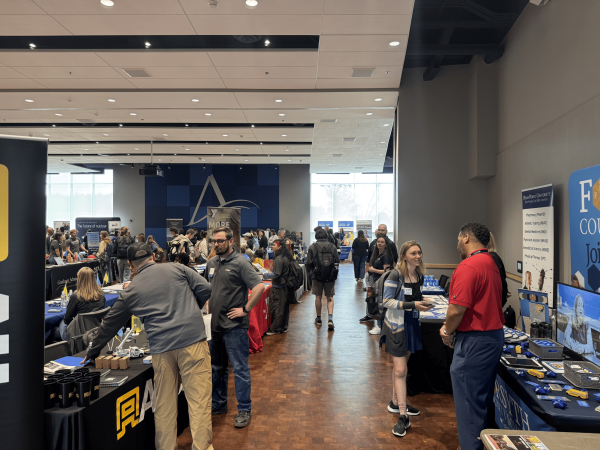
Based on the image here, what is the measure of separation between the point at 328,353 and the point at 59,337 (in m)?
3.23

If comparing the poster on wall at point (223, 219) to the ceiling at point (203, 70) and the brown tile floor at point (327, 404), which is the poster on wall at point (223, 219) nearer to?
the ceiling at point (203, 70)

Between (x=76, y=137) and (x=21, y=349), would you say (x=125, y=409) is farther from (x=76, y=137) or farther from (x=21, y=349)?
(x=76, y=137)

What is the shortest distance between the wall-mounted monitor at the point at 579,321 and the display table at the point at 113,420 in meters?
2.94

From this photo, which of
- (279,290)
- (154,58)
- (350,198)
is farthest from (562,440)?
(350,198)

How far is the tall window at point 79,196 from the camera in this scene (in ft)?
66.1

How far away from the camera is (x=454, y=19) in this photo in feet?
18.3

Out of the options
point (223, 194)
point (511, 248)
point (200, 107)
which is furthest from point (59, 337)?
point (223, 194)

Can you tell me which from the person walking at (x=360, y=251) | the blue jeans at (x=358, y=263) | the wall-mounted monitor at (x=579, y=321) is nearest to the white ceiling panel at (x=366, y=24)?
the wall-mounted monitor at (x=579, y=321)

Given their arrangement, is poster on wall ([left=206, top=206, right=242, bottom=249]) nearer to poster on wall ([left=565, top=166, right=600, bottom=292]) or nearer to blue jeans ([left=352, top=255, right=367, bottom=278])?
blue jeans ([left=352, top=255, right=367, bottom=278])

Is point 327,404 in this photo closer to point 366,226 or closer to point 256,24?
point 256,24

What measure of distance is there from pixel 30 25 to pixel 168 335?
4.48 meters

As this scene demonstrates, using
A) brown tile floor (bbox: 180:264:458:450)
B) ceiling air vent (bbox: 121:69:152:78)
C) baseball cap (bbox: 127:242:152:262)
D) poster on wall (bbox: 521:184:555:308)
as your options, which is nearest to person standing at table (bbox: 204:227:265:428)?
brown tile floor (bbox: 180:264:458:450)

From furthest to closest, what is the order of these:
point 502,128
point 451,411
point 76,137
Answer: point 76,137
point 502,128
point 451,411

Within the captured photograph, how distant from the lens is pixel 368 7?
14.0 feet
